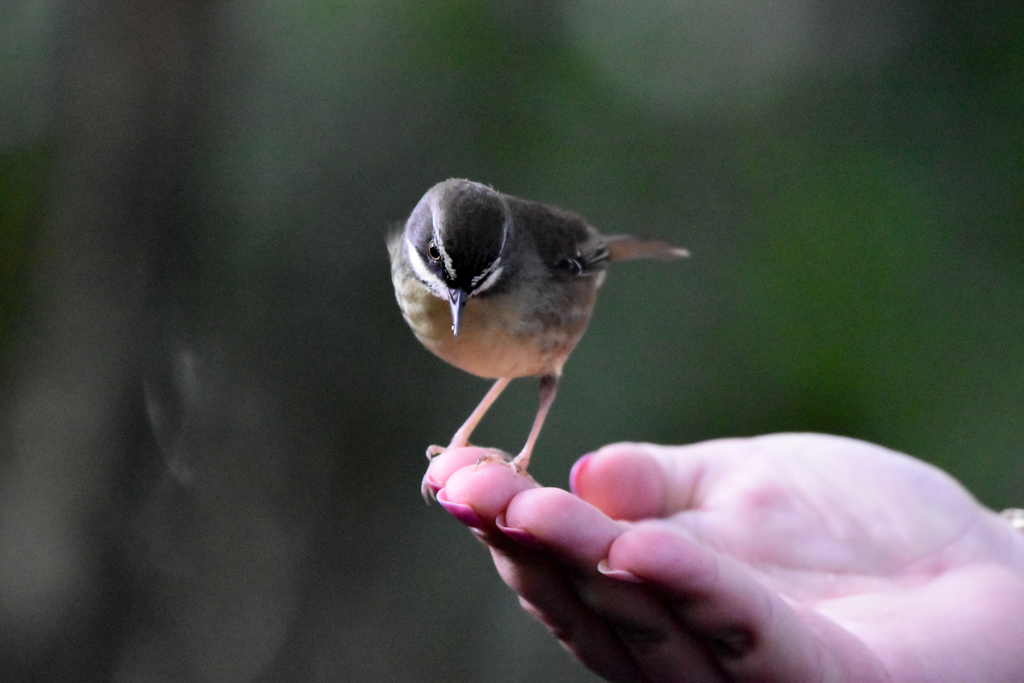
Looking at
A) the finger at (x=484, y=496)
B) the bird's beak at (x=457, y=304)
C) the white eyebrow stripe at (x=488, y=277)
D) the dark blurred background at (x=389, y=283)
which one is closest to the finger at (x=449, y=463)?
the finger at (x=484, y=496)

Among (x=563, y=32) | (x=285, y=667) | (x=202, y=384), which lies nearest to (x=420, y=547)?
(x=285, y=667)

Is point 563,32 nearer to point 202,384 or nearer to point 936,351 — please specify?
point 202,384

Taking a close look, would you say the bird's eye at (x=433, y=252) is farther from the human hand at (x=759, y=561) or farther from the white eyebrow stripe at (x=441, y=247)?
the human hand at (x=759, y=561)

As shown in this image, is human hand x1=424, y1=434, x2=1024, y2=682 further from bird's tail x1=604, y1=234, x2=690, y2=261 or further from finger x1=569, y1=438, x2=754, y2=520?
bird's tail x1=604, y1=234, x2=690, y2=261

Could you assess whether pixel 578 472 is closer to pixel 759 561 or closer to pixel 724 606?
pixel 759 561

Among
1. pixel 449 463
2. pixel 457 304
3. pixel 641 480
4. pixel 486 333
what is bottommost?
pixel 641 480

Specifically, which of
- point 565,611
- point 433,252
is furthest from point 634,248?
point 565,611
